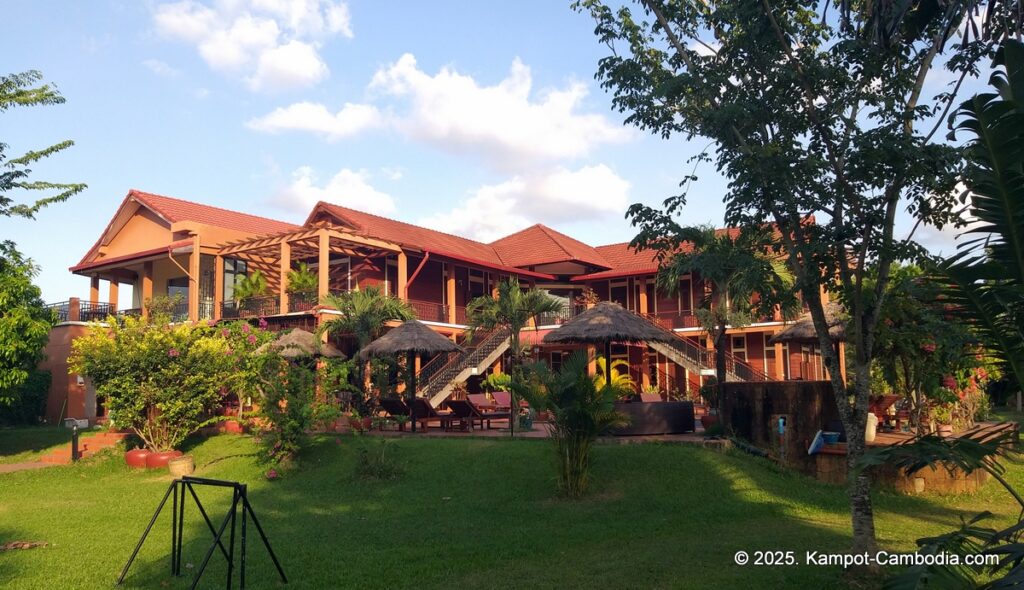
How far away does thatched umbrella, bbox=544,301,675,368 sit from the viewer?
14.7 meters

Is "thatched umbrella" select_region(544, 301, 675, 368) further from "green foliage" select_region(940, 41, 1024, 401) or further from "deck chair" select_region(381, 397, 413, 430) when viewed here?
"green foliage" select_region(940, 41, 1024, 401)

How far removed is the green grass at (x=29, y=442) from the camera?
1769 centimetres

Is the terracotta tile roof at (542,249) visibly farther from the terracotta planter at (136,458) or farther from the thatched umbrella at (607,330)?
the terracotta planter at (136,458)

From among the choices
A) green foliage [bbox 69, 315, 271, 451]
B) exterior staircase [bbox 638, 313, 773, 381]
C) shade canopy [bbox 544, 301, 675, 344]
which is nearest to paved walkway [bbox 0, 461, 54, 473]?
green foliage [bbox 69, 315, 271, 451]

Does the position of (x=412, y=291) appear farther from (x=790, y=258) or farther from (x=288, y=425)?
(x=790, y=258)

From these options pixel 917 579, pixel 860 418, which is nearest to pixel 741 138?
pixel 860 418

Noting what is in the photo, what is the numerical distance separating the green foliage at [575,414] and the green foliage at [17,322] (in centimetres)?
1189

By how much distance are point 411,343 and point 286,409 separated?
3.58m

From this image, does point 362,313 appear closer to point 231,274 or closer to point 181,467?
point 181,467

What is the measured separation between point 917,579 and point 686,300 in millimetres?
25341

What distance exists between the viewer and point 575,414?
10.4 m

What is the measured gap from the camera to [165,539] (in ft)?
28.5

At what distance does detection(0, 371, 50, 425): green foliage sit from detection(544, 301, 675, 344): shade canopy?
789 inches

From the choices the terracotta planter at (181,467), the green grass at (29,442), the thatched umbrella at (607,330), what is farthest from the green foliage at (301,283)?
the thatched umbrella at (607,330)
